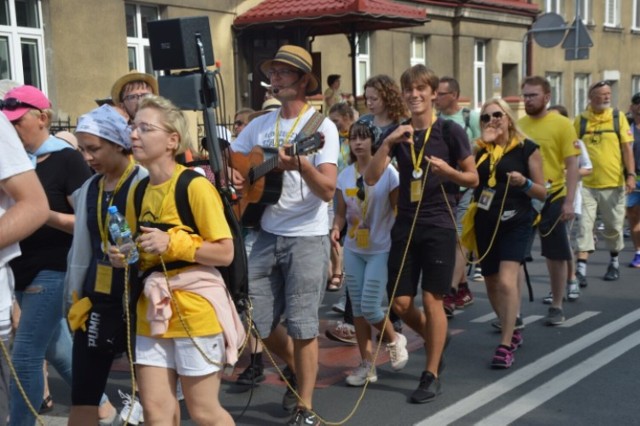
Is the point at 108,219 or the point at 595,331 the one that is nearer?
the point at 108,219

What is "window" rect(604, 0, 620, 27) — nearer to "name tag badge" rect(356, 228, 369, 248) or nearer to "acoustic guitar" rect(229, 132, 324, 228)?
"name tag badge" rect(356, 228, 369, 248)

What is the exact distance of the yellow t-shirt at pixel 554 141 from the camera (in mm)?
7094

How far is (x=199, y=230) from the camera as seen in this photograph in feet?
11.8

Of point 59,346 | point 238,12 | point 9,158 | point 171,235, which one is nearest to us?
point 9,158

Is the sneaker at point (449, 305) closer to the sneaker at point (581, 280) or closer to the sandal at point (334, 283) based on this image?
the sandal at point (334, 283)

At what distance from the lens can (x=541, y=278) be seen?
962cm

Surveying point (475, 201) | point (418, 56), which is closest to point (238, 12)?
point (418, 56)

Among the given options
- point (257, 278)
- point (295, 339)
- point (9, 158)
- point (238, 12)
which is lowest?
point (295, 339)

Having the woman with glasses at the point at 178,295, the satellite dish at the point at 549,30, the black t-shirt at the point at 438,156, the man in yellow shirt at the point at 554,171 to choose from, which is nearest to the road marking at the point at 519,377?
the man in yellow shirt at the point at 554,171

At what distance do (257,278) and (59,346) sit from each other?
3.69 feet

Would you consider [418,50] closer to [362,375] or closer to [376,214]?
[376,214]

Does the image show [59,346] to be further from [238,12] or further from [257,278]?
[238,12]

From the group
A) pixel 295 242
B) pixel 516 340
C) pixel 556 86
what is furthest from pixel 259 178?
pixel 556 86

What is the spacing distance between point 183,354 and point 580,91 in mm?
28291
